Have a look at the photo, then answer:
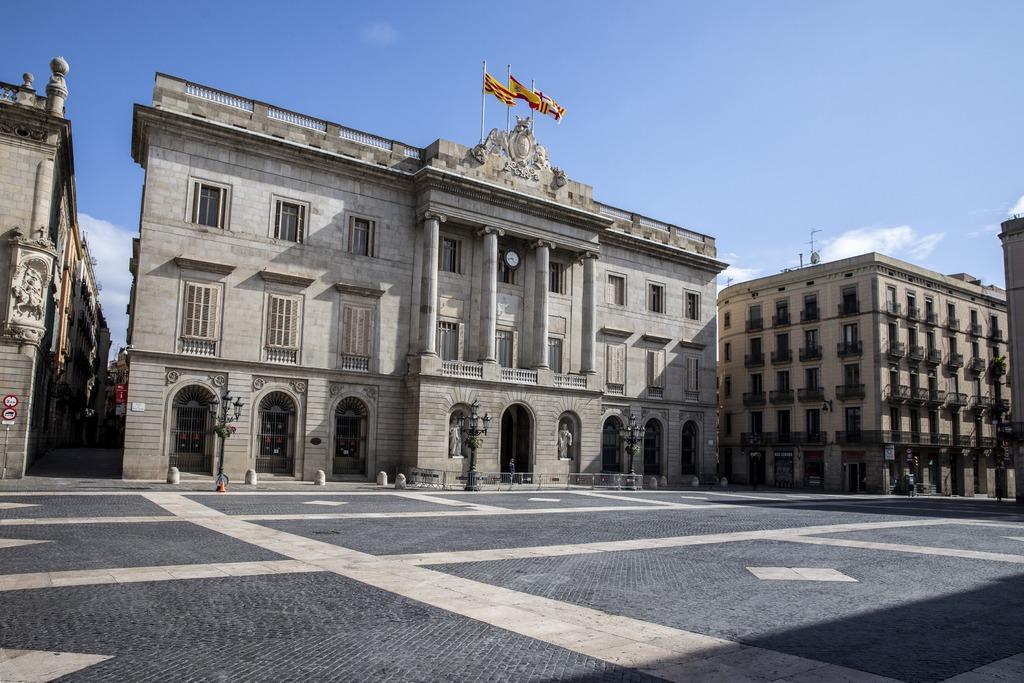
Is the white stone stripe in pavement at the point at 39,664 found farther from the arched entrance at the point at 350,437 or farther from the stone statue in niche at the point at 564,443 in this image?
the stone statue in niche at the point at 564,443

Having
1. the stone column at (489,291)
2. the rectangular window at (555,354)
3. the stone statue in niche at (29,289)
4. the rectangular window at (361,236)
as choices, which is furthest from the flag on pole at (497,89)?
the stone statue in niche at (29,289)

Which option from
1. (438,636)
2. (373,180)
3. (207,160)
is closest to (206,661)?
(438,636)

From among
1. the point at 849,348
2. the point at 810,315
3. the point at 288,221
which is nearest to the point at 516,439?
the point at 288,221

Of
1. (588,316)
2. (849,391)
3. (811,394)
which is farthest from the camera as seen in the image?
(811,394)

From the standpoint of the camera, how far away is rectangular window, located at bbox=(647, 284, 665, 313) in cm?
5053

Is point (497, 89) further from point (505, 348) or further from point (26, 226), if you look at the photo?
point (26, 226)

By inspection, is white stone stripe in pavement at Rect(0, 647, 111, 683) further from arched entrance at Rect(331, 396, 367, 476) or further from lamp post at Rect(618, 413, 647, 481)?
lamp post at Rect(618, 413, 647, 481)

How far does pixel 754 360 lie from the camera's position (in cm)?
6097

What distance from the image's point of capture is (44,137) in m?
29.3

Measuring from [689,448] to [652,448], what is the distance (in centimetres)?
381

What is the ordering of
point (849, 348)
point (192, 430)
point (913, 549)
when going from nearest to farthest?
1. point (913, 549)
2. point (192, 430)
3. point (849, 348)

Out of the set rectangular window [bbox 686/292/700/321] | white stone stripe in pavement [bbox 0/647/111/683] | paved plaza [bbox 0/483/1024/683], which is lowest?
paved plaza [bbox 0/483/1024/683]

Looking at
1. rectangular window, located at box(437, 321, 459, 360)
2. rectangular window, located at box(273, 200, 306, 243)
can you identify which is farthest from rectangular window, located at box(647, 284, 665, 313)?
rectangular window, located at box(273, 200, 306, 243)

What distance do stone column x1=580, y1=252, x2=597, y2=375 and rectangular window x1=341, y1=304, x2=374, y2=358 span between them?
1347 centimetres
